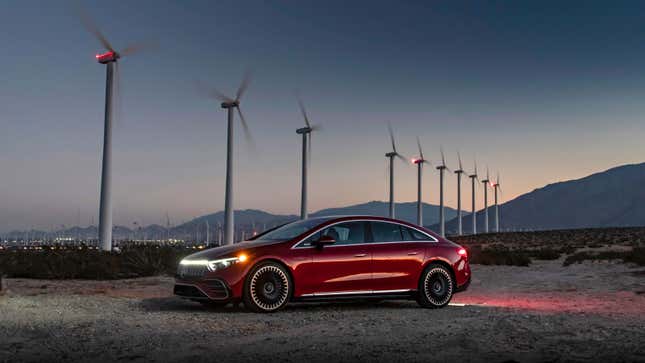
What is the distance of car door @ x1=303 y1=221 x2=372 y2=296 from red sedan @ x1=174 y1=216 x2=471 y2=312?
0.06ft

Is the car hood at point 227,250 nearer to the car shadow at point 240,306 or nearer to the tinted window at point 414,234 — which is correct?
the car shadow at point 240,306

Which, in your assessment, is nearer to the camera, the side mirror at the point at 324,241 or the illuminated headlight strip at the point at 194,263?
the illuminated headlight strip at the point at 194,263

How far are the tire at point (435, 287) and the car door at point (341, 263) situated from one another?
1115 millimetres

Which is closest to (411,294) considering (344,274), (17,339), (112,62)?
(344,274)

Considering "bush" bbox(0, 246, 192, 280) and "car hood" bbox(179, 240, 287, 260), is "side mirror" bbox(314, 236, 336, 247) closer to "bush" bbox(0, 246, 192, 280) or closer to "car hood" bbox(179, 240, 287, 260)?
"car hood" bbox(179, 240, 287, 260)

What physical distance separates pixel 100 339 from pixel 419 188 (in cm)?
7123

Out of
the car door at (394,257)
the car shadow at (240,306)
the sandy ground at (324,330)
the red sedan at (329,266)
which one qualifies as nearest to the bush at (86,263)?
the sandy ground at (324,330)

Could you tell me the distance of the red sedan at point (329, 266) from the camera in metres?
12.2

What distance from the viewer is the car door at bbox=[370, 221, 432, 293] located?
13.2m

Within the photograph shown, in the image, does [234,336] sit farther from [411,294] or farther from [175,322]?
[411,294]

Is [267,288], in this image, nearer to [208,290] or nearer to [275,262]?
[275,262]

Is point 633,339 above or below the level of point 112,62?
below

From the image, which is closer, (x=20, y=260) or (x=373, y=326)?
(x=373, y=326)

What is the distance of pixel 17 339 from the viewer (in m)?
9.41
